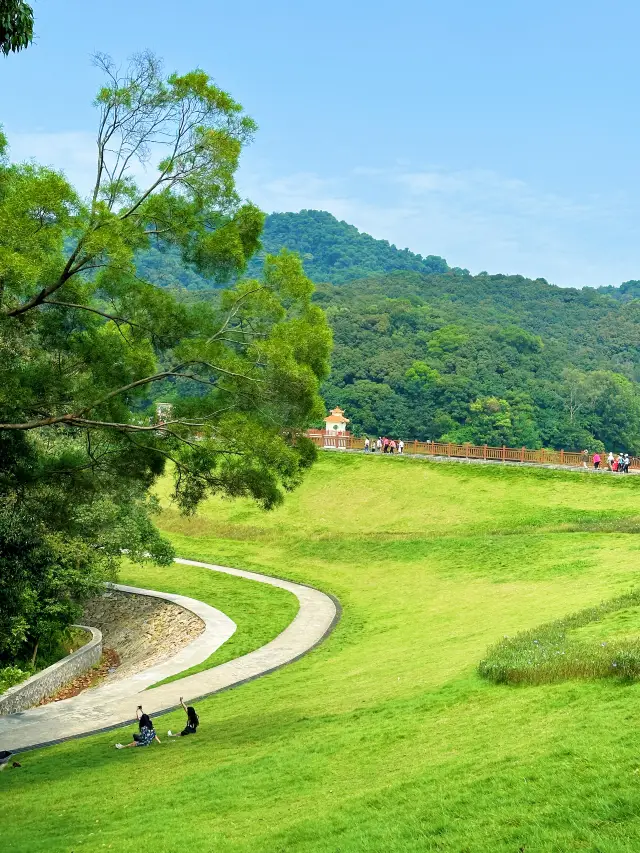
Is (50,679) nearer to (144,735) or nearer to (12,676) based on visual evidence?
(12,676)

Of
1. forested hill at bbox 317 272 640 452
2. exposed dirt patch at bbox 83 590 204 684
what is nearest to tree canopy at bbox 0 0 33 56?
exposed dirt patch at bbox 83 590 204 684

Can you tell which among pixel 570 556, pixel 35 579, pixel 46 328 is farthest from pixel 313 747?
pixel 570 556

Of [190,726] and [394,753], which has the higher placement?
[394,753]

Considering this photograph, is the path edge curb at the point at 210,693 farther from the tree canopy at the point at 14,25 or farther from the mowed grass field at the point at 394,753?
the tree canopy at the point at 14,25

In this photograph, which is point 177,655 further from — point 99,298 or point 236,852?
point 236,852

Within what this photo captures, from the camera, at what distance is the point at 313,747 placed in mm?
14281

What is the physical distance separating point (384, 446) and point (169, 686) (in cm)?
3438

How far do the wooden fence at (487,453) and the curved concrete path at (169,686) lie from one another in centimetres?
2047

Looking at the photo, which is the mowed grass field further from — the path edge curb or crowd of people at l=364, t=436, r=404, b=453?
crowd of people at l=364, t=436, r=404, b=453

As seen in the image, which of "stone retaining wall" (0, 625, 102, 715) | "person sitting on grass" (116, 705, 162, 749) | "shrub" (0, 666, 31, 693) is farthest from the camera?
"shrub" (0, 666, 31, 693)

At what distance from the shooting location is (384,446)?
182ft

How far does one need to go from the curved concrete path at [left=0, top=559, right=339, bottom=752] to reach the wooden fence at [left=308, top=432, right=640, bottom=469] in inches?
806

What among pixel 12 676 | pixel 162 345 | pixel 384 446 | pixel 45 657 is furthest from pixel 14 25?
pixel 384 446

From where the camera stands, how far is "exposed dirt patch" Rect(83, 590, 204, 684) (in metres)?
28.2
